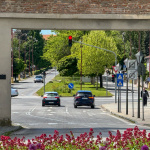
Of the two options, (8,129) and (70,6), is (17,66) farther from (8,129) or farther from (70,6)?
(8,129)

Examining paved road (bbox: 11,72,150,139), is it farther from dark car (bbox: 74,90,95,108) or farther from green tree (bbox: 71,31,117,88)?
green tree (bbox: 71,31,117,88)

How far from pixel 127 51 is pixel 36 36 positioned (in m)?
54.7

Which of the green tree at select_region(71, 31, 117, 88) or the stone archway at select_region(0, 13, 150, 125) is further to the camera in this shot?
the green tree at select_region(71, 31, 117, 88)

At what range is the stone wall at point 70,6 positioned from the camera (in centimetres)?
2283

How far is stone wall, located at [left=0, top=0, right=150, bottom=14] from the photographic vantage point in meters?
22.8

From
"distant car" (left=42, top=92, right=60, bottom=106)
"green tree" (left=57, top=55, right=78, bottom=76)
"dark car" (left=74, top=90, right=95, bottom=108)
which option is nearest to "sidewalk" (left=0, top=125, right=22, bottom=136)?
"dark car" (left=74, top=90, right=95, bottom=108)

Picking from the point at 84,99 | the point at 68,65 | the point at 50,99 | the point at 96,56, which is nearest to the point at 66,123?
the point at 84,99

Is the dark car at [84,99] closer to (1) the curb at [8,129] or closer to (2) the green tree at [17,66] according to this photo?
(1) the curb at [8,129]

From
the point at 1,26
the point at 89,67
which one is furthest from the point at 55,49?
the point at 1,26

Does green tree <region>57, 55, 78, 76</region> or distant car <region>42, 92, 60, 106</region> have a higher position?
green tree <region>57, 55, 78, 76</region>

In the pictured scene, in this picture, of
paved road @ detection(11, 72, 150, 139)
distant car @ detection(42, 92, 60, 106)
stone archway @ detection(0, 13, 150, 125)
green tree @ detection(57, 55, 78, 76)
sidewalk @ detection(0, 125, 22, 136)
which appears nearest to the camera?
sidewalk @ detection(0, 125, 22, 136)

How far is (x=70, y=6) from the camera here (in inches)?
905

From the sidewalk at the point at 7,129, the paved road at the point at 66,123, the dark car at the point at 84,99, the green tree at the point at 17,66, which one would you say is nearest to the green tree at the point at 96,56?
the green tree at the point at 17,66

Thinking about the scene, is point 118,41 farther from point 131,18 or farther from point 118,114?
point 131,18
